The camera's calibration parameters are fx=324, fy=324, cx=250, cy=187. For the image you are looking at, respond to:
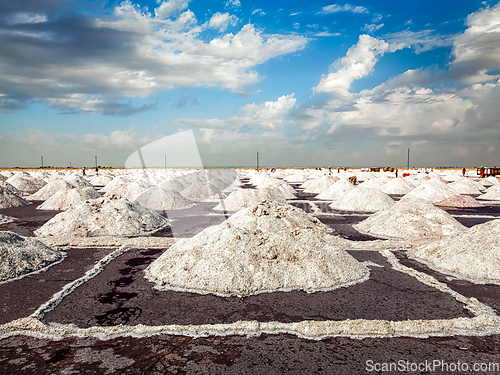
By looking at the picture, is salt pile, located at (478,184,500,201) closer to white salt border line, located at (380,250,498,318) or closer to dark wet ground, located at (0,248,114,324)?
white salt border line, located at (380,250,498,318)

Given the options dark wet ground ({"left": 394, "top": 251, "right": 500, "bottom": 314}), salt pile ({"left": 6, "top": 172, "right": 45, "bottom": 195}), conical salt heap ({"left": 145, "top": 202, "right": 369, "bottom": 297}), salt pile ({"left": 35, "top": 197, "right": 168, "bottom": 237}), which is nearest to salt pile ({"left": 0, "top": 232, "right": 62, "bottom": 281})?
conical salt heap ({"left": 145, "top": 202, "right": 369, "bottom": 297})

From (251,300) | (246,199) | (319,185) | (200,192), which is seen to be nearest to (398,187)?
(319,185)

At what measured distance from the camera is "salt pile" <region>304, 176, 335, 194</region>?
36.4 m

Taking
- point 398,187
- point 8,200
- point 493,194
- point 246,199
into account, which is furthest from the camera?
point 398,187

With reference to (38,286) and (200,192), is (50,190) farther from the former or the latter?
(38,286)

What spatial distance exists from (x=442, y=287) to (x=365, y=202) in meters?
15.0

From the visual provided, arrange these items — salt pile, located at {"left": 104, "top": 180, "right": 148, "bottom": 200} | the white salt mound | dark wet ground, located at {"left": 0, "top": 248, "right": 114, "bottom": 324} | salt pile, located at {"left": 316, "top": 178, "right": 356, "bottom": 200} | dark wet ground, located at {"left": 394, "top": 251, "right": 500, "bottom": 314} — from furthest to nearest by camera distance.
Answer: salt pile, located at {"left": 316, "top": 178, "right": 356, "bottom": 200} < salt pile, located at {"left": 104, "top": 180, "right": 148, "bottom": 200} < the white salt mound < dark wet ground, located at {"left": 394, "top": 251, "right": 500, "bottom": 314} < dark wet ground, located at {"left": 0, "top": 248, "right": 114, "bottom": 324}

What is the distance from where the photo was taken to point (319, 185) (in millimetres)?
37375

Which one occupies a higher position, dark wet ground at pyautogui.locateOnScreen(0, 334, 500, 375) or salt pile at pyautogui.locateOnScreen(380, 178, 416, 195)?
salt pile at pyautogui.locateOnScreen(380, 178, 416, 195)

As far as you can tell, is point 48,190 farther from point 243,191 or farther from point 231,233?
point 231,233

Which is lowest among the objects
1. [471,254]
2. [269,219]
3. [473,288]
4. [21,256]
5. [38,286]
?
[38,286]

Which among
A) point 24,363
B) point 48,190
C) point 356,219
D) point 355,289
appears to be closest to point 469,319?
point 355,289

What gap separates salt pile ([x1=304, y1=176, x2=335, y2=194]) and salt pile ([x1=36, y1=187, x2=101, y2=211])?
22477mm

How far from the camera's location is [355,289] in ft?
25.5
